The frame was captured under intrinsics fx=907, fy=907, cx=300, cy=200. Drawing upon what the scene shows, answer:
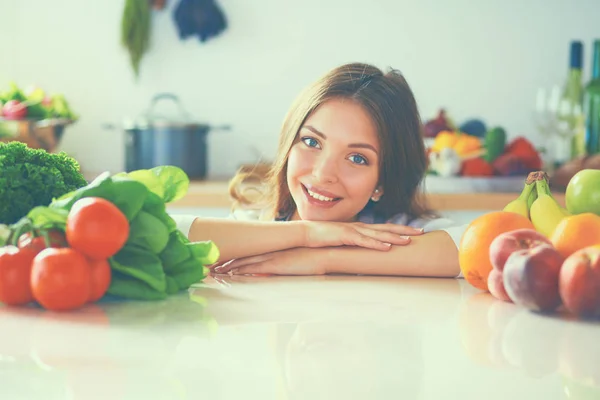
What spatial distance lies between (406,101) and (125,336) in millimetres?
999

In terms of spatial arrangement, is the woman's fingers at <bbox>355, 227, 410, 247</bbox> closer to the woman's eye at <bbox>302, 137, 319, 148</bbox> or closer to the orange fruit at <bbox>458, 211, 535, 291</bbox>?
the orange fruit at <bbox>458, 211, 535, 291</bbox>

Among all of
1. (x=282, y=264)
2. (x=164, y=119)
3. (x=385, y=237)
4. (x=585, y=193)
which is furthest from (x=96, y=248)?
(x=164, y=119)

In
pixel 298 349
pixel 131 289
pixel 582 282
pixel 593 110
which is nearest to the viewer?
pixel 298 349

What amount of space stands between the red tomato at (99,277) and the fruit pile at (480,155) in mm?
1775

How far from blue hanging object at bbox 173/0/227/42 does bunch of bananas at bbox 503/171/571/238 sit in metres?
2.01

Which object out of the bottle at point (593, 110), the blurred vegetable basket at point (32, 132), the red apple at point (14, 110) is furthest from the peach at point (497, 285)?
the bottle at point (593, 110)

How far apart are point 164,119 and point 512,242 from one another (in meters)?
2.18

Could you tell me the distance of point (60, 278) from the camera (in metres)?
0.90

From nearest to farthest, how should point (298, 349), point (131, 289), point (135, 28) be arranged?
point (298, 349), point (131, 289), point (135, 28)

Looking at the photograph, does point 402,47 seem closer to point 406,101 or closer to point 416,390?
point 406,101

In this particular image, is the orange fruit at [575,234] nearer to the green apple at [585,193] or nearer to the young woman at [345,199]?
the green apple at [585,193]

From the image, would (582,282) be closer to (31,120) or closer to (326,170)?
(326,170)

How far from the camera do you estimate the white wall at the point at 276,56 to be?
3.11 metres

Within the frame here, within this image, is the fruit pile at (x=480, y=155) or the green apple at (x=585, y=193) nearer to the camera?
the green apple at (x=585, y=193)
